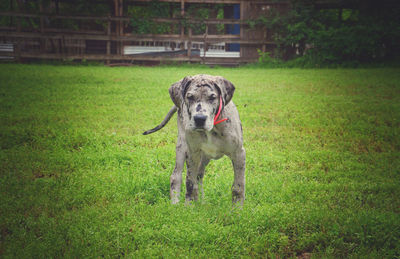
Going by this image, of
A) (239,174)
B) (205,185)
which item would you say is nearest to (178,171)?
(205,185)

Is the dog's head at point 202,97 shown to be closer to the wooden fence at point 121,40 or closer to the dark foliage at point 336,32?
the dark foliage at point 336,32

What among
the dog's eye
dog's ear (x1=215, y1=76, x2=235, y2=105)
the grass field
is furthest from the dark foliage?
the dog's eye

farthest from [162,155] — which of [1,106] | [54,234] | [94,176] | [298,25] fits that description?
[298,25]

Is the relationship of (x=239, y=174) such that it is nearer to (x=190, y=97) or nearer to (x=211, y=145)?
(x=211, y=145)

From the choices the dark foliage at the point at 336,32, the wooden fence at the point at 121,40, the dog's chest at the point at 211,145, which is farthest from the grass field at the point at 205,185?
the wooden fence at the point at 121,40

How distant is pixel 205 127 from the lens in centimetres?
282

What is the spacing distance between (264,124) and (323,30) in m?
14.0

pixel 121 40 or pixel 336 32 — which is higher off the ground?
pixel 336 32

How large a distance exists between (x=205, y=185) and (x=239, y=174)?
0.92 metres

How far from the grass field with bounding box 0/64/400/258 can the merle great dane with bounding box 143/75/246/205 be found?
0.32 meters

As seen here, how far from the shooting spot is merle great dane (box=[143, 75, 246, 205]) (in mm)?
2926

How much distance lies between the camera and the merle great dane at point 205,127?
2.93 m

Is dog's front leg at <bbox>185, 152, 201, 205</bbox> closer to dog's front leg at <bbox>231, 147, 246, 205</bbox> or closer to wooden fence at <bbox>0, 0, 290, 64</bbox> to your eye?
dog's front leg at <bbox>231, 147, 246, 205</bbox>

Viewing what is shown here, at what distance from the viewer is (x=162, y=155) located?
5266 mm
